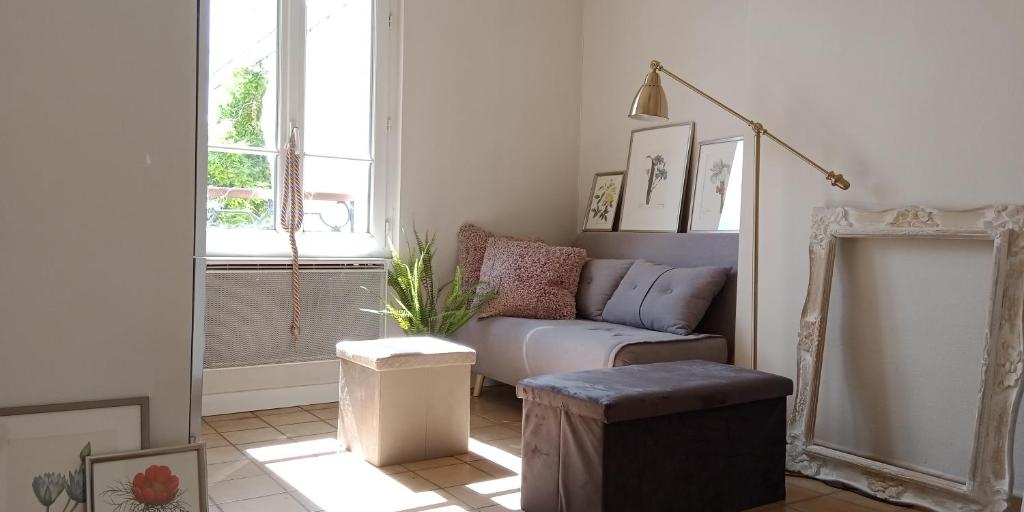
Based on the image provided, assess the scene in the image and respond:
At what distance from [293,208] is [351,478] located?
171 cm

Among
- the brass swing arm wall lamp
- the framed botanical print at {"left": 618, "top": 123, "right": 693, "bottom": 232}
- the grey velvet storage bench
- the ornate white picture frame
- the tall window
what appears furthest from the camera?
the framed botanical print at {"left": 618, "top": 123, "right": 693, "bottom": 232}

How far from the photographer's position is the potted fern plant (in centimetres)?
436

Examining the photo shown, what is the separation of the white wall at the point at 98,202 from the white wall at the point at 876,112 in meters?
2.29

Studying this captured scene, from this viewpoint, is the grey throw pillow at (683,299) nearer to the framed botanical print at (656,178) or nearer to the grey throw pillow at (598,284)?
the grey throw pillow at (598,284)

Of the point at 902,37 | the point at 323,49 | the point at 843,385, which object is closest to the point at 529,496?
the point at 843,385

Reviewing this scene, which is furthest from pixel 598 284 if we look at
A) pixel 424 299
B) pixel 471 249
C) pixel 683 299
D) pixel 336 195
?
pixel 336 195

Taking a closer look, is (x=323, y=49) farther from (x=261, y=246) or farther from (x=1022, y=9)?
(x=1022, y=9)

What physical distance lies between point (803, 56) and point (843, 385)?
1.27 meters

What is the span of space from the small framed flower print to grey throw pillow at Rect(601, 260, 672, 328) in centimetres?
252

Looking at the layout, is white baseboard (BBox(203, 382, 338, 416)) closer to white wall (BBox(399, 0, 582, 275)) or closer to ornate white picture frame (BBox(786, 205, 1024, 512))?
white wall (BBox(399, 0, 582, 275))

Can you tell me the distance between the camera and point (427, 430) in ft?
10.7

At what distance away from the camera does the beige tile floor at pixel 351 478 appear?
274cm

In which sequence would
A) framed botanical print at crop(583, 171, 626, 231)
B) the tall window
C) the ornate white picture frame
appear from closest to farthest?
the ornate white picture frame < the tall window < framed botanical print at crop(583, 171, 626, 231)

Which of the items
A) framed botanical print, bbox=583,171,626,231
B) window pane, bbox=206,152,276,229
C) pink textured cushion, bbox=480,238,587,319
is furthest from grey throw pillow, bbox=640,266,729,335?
window pane, bbox=206,152,276,229
